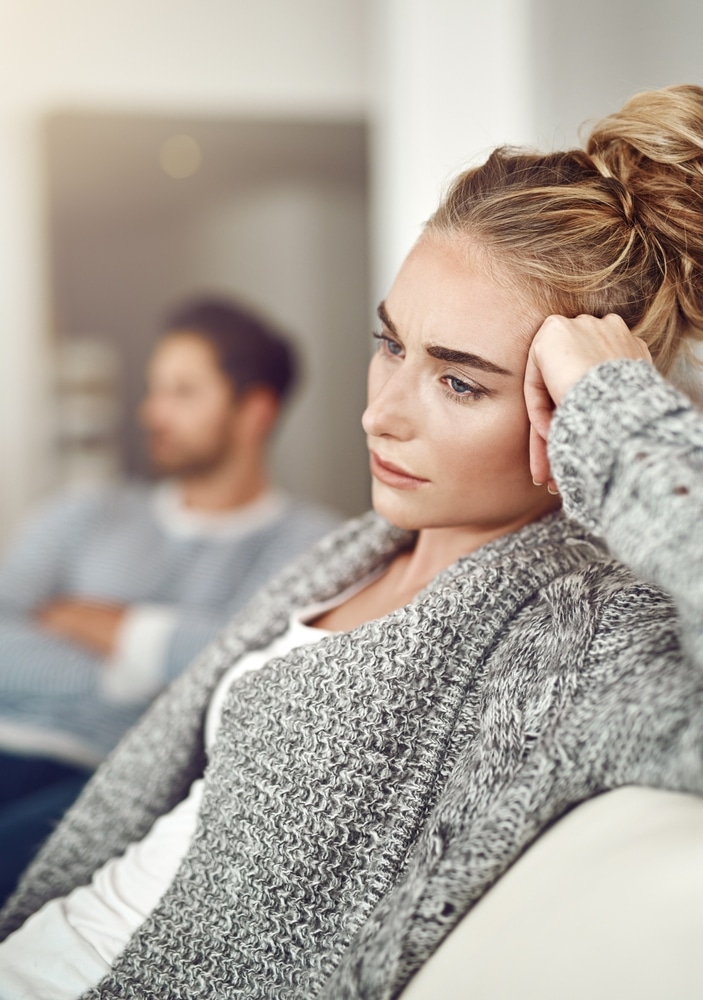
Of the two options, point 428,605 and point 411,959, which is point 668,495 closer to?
point 428,605

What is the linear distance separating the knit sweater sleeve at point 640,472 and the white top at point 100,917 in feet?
1.10

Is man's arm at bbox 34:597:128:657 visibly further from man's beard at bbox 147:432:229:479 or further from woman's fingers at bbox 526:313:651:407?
woman's fingers at bbox 526:313:651:407

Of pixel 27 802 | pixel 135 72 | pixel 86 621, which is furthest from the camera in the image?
pixel 135 72

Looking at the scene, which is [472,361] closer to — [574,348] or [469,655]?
[574,348]

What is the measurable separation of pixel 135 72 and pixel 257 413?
1374 millimetres

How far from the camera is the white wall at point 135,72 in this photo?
9.09 ft

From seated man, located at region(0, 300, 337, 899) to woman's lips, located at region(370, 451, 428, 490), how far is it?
78 centimetres

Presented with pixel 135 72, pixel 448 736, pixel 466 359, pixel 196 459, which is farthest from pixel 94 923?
pixel 135 72

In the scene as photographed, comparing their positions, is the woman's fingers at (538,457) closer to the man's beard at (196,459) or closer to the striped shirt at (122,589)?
the striped shirt at (122,589)

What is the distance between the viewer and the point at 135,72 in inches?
111

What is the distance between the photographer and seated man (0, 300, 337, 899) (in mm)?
1591

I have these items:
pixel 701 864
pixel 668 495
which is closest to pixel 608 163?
pixel 668 495

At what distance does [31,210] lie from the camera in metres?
3.01

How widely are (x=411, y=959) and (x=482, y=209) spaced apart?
0.61 metres
